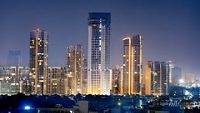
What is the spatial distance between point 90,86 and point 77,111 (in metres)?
49.9

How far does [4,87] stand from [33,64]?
5490 mm

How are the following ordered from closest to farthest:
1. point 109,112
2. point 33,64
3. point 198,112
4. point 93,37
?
point 109,112 → point 198,112 → point 33,64 → point 93,37

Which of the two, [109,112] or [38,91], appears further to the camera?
[38,91]

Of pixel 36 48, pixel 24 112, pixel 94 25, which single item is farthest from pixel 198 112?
pixel 94 25

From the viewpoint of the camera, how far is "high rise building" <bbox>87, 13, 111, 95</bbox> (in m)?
68.4

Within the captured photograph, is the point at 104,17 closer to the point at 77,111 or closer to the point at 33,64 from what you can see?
the point at 33,64

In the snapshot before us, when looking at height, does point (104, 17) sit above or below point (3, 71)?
above

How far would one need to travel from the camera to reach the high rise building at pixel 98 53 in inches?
2694

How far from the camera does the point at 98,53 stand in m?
70.7

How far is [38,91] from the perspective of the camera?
6266cm

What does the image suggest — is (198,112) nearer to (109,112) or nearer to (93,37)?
(109,112)

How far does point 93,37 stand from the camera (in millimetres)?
71188

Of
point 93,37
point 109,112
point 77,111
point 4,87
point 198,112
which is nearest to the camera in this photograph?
point 77,111

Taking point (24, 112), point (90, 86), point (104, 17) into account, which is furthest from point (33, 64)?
point (24, 112)
